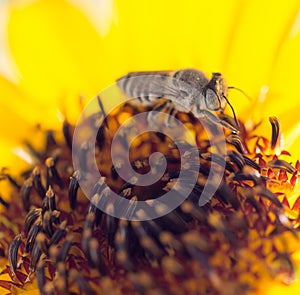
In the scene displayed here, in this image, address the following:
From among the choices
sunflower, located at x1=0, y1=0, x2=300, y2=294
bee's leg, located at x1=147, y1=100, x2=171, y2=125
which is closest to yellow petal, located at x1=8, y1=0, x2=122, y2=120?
sunflower, located at x1=0, y1=0, x2=300, y2=294

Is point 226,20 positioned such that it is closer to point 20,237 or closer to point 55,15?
point 55,15

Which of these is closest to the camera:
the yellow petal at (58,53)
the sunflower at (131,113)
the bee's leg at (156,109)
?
the sunflower at (131,113)

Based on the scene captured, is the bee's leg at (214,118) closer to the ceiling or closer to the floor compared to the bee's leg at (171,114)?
closer to the ceiling

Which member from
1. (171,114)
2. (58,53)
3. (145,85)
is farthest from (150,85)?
(58,53)

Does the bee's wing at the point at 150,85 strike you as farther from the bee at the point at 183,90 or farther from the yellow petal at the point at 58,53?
the yellow petal at the point at 58,53

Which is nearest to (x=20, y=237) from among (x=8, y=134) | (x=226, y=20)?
(x=8, y=134)

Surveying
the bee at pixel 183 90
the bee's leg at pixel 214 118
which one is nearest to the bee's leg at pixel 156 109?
the bee at pixel 183 90

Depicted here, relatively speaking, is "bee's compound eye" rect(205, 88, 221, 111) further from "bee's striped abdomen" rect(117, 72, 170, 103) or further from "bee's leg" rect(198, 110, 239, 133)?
"bee's striped abdomen" rect(117, 72, 170, 103)

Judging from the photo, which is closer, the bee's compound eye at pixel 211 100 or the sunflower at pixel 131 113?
the sunflower at pixel 131 113
